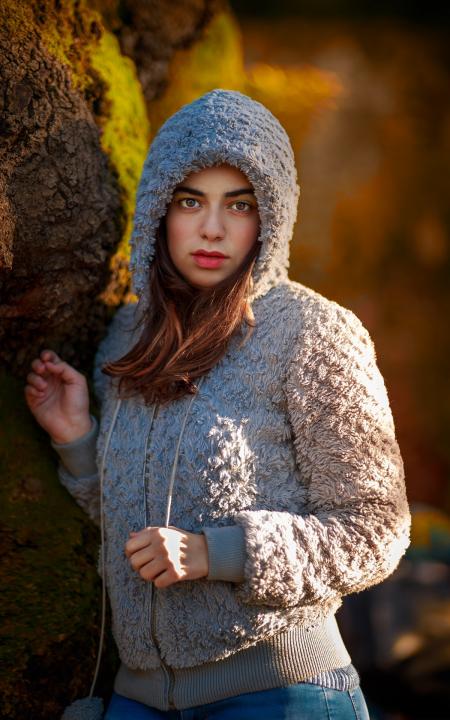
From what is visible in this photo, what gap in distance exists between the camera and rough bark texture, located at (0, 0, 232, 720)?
174cm

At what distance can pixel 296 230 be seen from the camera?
6.21 meters

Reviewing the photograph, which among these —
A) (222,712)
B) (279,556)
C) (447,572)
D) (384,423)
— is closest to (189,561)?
(279,556)

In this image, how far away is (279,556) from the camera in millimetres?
1505

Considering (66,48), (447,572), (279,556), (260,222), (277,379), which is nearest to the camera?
(279,556)

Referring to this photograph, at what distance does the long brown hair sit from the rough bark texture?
0.21 metres

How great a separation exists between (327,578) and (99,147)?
1.13 m

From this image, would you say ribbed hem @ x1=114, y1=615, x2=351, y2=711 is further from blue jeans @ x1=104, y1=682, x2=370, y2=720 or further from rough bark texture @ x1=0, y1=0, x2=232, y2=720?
rough bark texture @ x1=0, y1=0, x2=232, y2=720

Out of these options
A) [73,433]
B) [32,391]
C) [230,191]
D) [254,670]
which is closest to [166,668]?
[254,670]

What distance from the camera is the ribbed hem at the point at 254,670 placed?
1.57 m

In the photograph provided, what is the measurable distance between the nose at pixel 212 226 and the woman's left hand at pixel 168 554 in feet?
2.03

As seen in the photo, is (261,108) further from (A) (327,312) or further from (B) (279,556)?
(B) (279,556)

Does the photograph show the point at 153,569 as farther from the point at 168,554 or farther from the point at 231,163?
the point at 231,163

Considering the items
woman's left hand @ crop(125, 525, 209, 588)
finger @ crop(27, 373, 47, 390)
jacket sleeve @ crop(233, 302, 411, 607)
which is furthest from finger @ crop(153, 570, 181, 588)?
finger @ crop(27, 373, 47, 390)

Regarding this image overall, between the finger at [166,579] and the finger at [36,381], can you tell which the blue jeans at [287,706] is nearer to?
the finger at [166,579]
